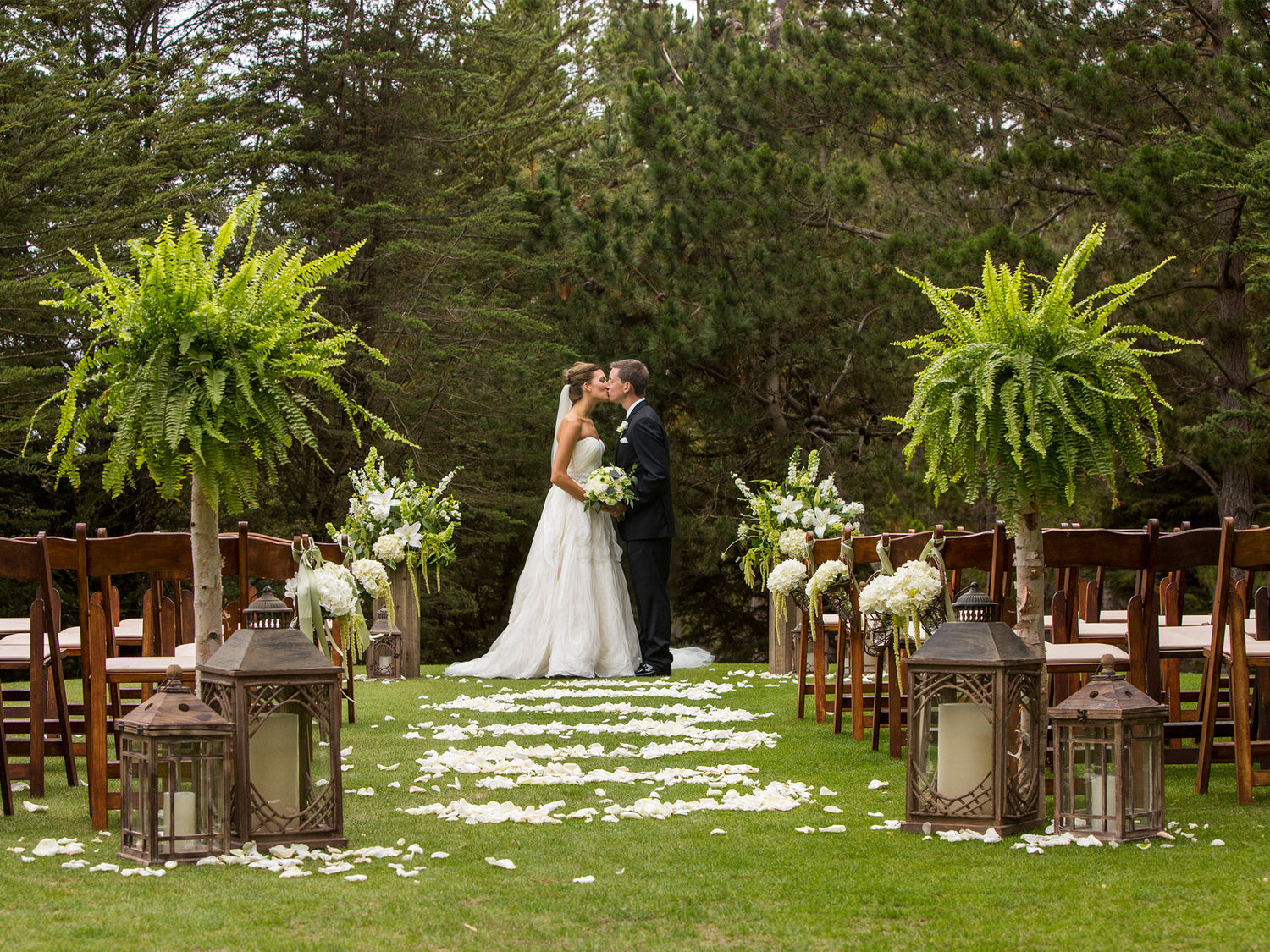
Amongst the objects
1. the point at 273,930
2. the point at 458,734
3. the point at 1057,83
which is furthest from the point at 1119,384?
the point at 1057,83

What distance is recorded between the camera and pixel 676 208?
1470 centimetres

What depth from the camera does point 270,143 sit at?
15.8 m

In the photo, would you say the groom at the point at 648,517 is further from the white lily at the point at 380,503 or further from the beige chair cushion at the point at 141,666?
the beige chair cushion at the point at 141,666

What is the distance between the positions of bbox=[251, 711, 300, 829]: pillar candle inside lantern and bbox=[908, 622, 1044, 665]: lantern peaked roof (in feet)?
6.24

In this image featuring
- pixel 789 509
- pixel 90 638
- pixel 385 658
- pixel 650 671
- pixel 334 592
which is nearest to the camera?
pixel 90 638

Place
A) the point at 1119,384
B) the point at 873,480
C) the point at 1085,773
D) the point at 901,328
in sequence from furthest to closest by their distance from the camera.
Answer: the point at 873,480 → the point at 901,328 → the point at 1119,384 → the point at 1085,773

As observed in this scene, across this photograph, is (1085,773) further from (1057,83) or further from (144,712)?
(1057,83)

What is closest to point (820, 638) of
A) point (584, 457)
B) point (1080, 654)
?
point (1080, 654)

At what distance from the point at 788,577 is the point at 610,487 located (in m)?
3.02

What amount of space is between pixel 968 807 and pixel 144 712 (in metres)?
2.46

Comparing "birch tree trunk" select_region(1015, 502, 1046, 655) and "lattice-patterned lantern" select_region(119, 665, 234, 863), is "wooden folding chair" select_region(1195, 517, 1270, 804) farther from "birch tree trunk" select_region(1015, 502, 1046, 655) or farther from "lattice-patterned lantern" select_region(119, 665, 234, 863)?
"lattice-patterned lantern" select_region(119, 665, 234, 863)

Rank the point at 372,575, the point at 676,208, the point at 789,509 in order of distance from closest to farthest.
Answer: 1. the point at 372,575
2. the point at 789,509
3. the point at 676,208

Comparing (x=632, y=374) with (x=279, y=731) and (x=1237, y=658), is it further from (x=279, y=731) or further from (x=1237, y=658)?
(x=279, y=731)

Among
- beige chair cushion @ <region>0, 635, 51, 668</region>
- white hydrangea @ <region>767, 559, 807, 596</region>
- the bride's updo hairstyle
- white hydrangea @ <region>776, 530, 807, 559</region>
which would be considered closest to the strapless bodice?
the bride's updo hairstyle
